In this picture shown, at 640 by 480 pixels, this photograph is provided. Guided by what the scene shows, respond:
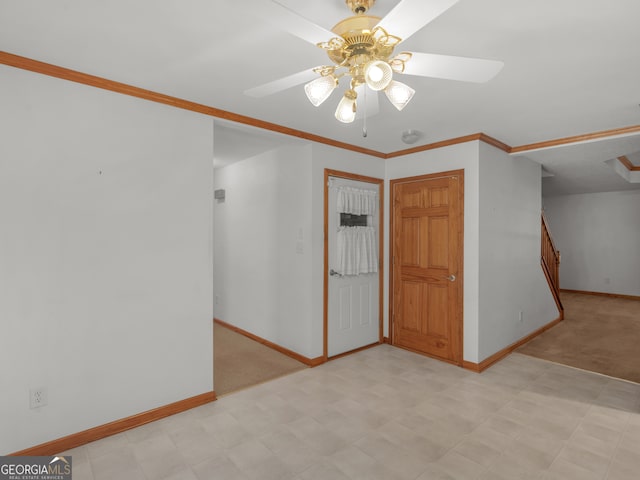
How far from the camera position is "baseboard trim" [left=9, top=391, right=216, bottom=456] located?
2.15m

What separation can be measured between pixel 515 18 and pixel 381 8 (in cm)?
66

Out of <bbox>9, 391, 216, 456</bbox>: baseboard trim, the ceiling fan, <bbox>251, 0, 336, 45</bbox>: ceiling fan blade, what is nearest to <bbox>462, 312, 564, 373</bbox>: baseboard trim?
<bbox>9, 391, 216, 456</bbox>: baseboard trim

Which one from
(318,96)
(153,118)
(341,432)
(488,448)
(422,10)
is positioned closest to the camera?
(422,10)

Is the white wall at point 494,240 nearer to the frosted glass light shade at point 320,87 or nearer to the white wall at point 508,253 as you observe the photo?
the white wall at point 508,253

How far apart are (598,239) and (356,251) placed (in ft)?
23.1

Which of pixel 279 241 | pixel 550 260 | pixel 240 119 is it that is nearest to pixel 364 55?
pixel 240 119

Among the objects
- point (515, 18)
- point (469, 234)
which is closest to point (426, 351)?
point (469, 234)

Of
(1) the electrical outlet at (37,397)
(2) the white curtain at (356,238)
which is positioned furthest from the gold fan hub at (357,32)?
(1) the electrical outlet at (37,397)

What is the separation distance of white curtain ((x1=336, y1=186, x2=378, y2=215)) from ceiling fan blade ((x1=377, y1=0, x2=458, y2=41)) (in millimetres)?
2603

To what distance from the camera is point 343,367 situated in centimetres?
364

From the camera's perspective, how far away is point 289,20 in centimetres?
122

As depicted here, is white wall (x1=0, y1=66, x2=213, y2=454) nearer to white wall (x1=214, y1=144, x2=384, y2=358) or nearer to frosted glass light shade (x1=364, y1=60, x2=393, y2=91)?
white wall (x1=214, y1=144, x2=384, y2=358)

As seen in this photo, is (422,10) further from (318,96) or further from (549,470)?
(549,470)

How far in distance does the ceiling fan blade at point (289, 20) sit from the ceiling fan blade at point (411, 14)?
24 cm
